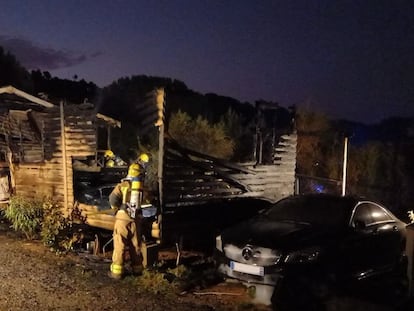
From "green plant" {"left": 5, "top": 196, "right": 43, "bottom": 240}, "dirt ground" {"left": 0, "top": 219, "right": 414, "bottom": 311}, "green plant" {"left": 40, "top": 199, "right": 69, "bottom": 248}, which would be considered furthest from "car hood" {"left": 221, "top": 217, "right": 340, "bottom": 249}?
"green plant" {"left": 5, "top": 196, "right": 43, "bottom": 240}

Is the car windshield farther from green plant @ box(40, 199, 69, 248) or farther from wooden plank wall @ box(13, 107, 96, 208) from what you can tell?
wooden plank wall @ box(13, 107, 96, 208)

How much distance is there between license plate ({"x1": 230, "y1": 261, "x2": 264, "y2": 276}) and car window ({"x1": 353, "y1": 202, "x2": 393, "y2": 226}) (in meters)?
1.73

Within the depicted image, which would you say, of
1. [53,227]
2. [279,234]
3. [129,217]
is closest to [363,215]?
[279,234]

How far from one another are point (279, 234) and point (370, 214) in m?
1.76

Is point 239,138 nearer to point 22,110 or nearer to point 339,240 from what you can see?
point 22,110

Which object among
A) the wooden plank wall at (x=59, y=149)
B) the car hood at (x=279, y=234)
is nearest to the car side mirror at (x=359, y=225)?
the car hood at (x=279, y=234)

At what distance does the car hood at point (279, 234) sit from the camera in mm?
6695

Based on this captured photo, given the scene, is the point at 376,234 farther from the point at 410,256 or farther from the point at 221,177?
the point at 221,177

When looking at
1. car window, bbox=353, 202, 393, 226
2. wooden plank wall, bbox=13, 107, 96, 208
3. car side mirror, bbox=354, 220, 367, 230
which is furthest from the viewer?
wooden plank wall, bbox=13, 107, 96, 208

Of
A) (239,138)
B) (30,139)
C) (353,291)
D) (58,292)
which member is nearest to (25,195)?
(30,139)

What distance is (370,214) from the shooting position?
7734 mm

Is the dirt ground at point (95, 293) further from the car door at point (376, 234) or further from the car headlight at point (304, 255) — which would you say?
the car door at point (376, 234)

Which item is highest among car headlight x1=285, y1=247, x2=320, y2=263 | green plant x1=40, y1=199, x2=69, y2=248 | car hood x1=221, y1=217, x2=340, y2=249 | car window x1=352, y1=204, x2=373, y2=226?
car window x1=352, y1=204, x2=373, y2=226

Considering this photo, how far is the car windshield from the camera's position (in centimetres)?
736
